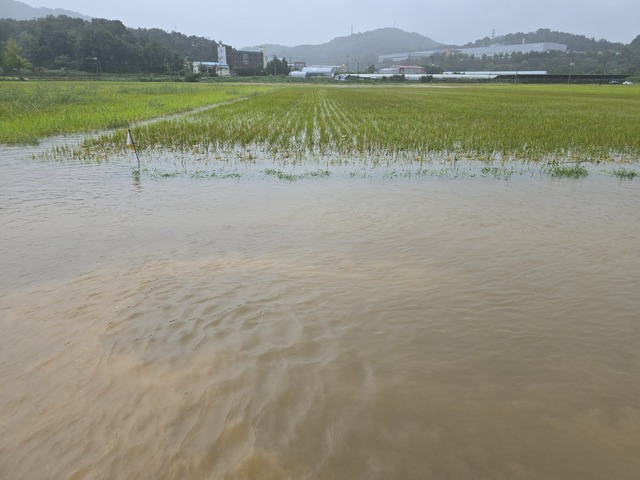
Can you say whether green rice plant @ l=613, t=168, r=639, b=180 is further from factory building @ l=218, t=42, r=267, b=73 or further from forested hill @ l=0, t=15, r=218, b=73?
factory building @ l=218, t=42, r=267, b=73

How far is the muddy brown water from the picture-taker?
2.13 m

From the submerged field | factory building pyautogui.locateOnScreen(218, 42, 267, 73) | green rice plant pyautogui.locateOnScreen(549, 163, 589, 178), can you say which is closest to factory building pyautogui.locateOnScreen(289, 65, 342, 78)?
factory building pyautogui.locateOnScreen(218, 42, 267, 73)

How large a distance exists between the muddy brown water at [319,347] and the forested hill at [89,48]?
3643 inches

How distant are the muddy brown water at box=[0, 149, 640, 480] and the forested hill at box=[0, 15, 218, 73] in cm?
9253

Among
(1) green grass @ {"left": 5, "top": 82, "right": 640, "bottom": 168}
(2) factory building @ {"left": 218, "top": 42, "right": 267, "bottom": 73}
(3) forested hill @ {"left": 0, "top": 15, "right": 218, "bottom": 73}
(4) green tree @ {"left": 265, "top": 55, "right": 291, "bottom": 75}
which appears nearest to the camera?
(1) green grass @ {"left": 5, "top": 82, "right": 640, "bottom": 168}

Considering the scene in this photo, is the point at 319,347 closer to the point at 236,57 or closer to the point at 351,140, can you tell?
the point at 351,140

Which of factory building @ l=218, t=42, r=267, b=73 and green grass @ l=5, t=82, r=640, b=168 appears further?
factory building @ l=218, t=42, r=267, b=73

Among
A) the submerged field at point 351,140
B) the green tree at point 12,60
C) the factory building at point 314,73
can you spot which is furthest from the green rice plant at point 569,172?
the factory building at point 314,73

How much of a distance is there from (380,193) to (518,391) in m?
5.05

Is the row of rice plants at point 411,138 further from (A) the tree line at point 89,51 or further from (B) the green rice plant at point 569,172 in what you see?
(A) the tree line at point 89,51

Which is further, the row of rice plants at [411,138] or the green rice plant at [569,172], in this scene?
the row of rice plants at [411,138]

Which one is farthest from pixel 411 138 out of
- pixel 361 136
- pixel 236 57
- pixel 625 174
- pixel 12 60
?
pixel 236 57

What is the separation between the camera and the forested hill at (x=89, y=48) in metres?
78.6

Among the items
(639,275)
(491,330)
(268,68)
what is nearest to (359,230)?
(491,330)
